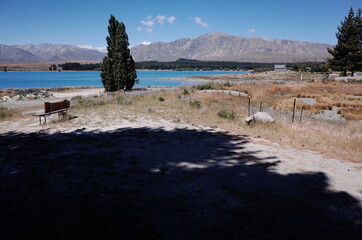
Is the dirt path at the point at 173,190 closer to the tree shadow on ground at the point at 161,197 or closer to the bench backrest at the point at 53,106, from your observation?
the tree shadow on ground at the point at 161,197

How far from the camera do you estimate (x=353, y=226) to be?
3293mm

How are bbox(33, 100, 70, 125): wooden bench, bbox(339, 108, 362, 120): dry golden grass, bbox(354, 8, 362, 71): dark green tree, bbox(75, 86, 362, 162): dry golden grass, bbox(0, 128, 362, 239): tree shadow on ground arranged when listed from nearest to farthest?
bbox(0, 128, 362, 239): tree shadow on ground, bbox(75, 86, 362, 162): dry golden grass, bbox(33, 100, 70, 125): wooden bench, bbox(339, 108, 362, 120): dry golden grass, bbox(354, 8, 362, 71): dark green tree

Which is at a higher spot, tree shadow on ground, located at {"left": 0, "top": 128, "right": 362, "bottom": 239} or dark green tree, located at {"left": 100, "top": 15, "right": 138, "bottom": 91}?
dark green tree, located at {"left": 100, "top": 15, "right": 138, "bottom": 91}

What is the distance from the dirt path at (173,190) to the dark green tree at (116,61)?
26.7 meters

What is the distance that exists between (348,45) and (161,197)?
51.8 meters

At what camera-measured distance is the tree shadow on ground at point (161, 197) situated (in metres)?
3.15

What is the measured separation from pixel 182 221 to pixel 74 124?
8115 millimetres

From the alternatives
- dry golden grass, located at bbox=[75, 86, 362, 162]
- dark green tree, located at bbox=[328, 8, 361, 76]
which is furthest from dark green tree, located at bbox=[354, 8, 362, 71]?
dry golden grass, located at bbox=[75, 86, 362, 162]

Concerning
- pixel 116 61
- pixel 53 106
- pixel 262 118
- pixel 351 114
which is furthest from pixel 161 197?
pixel 116 61

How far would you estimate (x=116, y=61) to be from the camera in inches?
1287

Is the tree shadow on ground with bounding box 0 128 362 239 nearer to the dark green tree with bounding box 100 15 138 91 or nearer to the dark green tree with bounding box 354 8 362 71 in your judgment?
the dark green tree with bounding box 100 15 138 91

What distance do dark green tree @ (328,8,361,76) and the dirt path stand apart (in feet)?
155

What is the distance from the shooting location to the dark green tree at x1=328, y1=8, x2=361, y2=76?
43750 mm

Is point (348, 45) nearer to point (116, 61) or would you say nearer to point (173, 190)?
point (116, 61)
